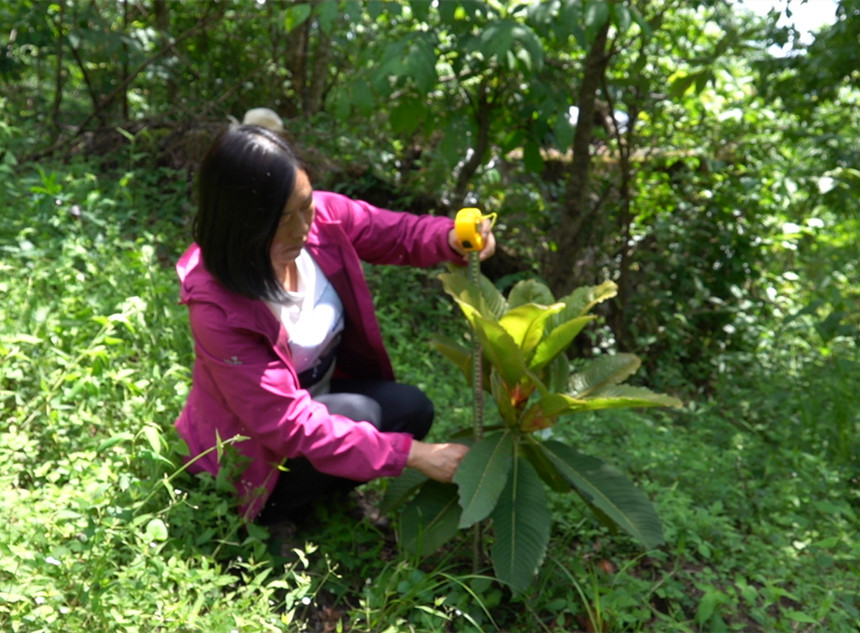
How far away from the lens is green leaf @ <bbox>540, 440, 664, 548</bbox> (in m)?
2.45

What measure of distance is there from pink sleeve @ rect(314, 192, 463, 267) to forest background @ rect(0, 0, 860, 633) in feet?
2.25

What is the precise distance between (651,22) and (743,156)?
1.01 metres

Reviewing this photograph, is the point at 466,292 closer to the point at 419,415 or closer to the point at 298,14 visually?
the point at 419,415

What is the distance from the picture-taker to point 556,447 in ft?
8.66

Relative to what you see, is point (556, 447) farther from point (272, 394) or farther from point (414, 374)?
point (414, 374)

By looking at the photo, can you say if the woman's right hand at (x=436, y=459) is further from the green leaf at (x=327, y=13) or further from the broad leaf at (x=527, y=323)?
the green leaf at (x=327, y=13)

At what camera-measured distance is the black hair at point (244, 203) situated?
2287mm

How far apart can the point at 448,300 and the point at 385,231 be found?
2028mm

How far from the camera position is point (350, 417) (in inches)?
102

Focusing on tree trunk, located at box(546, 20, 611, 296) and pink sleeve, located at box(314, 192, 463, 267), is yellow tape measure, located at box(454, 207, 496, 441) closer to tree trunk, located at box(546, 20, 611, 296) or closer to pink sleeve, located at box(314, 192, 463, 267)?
pink sleeve, located at box(314, 192, 463, 267)

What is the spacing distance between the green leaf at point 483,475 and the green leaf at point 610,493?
16cm

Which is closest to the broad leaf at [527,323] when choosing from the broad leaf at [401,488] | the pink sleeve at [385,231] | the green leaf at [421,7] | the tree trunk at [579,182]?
the pink sleeve at [385,231]

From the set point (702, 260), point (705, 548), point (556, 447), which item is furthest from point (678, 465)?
point (702, 260)

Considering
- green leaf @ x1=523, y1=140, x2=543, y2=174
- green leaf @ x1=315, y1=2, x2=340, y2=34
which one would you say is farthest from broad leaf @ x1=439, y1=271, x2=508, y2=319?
green leaf @ x1=523, y1=140, x2=543, y2=174
